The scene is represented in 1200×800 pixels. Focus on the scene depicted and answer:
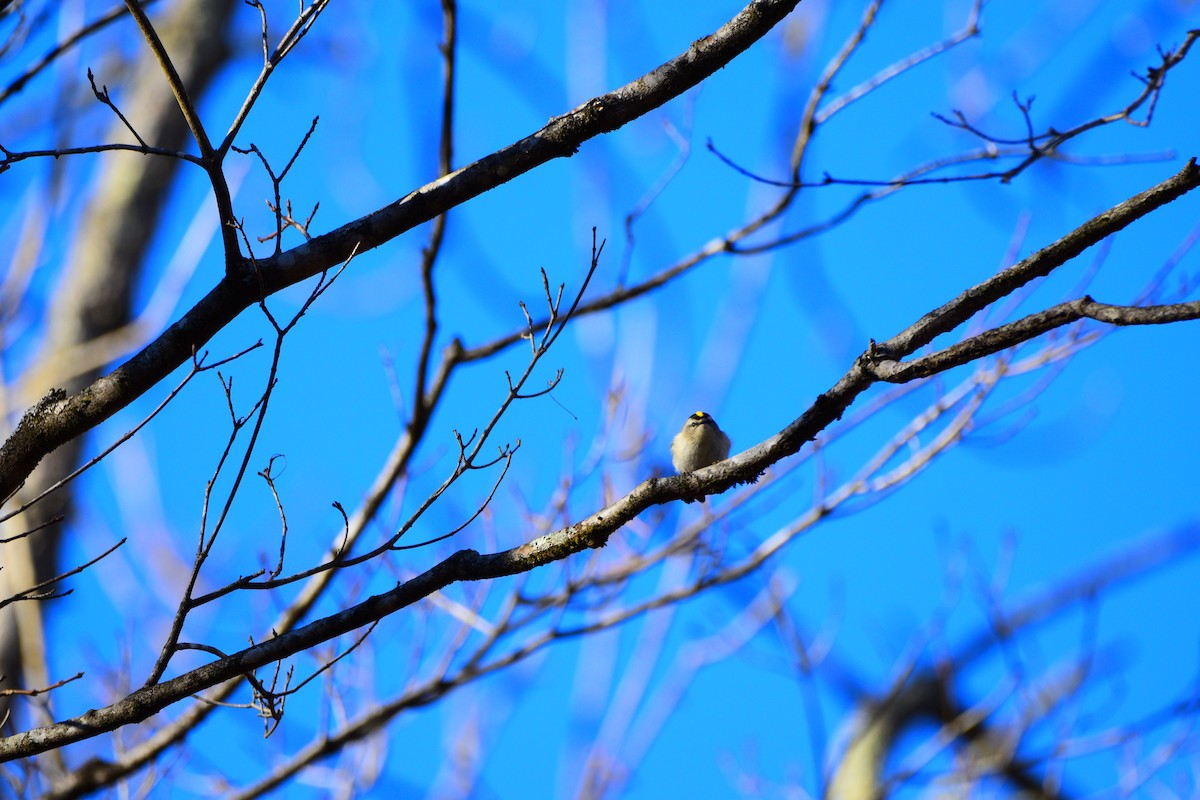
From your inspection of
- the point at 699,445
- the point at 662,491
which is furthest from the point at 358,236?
the point at 699,445

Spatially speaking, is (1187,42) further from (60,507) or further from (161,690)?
(60,507)

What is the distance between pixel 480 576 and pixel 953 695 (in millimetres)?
5111

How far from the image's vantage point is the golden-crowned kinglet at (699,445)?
5203 millimetres

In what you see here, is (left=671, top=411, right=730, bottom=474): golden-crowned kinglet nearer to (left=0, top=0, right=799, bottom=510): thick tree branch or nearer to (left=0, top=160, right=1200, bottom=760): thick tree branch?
(left=0, top=160, right=1200, bottom=760): thick tree branch

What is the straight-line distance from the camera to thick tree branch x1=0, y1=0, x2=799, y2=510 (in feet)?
9.25

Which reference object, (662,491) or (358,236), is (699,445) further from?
(358,236)

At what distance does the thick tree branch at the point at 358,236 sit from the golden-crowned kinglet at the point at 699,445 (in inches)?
96.8

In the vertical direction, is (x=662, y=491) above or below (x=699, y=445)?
below

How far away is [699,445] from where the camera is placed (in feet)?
17.0

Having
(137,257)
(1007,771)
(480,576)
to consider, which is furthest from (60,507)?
(1007,771)

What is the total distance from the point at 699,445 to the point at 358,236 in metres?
2.66

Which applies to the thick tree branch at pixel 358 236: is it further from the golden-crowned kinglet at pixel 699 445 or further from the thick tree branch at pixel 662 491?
the golden-crowned kinglet at pixel 699 445

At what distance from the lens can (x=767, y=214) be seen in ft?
15.6

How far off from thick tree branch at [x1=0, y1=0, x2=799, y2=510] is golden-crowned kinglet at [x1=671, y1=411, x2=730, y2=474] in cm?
246
